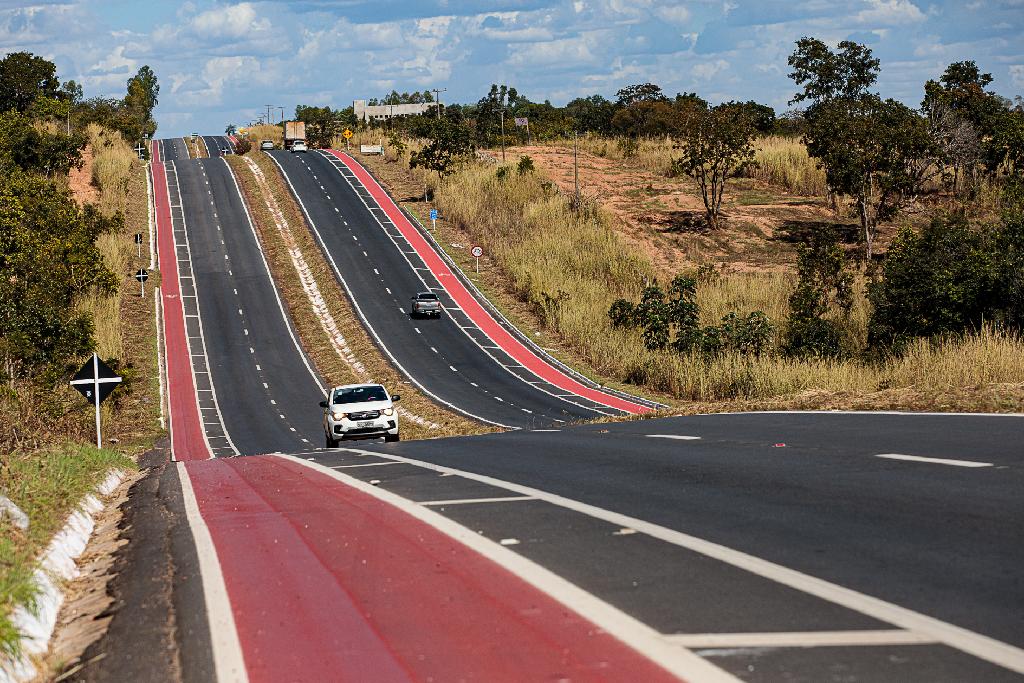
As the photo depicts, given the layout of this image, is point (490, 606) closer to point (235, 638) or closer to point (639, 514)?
point (235, 638)

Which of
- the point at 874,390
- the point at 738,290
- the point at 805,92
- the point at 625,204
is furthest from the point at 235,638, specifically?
the point at 805,92

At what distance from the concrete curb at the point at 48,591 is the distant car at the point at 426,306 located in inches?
2168

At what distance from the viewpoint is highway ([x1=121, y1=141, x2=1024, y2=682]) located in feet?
18.7

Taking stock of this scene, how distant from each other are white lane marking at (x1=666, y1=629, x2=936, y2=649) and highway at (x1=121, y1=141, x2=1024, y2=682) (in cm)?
2

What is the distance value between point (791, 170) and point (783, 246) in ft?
70.2

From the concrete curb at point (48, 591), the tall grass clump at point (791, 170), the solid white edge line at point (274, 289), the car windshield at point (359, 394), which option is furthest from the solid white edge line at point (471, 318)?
the concrete curb at point (48, 591)

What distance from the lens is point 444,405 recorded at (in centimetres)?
5141

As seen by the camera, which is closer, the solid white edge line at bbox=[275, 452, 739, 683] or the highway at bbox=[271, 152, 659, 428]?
the solid white edge line at bbox=[275, 452, 739, 683]

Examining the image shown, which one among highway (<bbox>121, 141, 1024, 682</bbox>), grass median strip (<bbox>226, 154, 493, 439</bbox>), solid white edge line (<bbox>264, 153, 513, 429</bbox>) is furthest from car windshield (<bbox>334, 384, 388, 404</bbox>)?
solid white edge line (<bbox>264, 153, 513, 429</bbox>)

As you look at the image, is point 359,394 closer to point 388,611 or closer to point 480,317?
point 388,611

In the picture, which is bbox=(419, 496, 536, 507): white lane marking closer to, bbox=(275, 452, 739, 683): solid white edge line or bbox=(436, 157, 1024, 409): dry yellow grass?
bbox=(275, 452, 739, 683): solid white edge line

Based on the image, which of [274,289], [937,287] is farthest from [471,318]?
[937,287]

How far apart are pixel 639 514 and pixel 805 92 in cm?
12181

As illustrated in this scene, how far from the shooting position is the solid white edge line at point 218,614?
20.0 feet
